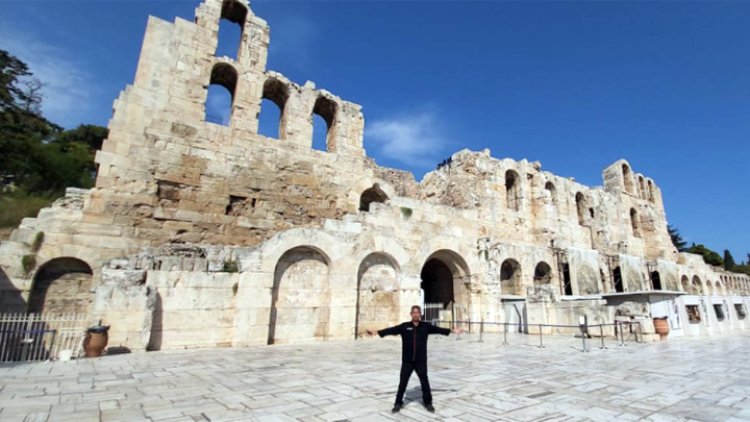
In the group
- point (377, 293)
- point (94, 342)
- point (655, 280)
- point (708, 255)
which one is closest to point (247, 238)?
point (377, 293)

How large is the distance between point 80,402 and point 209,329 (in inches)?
220

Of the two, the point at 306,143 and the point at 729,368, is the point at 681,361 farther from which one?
the point at 306,143

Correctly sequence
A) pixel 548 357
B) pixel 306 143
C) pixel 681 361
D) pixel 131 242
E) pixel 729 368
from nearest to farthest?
1. pixel 729 368
2. pixel 681 361
3. pixel 548 357
4. pixel 131 242
5. pixel 306 143

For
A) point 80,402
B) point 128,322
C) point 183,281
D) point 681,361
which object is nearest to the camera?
point 80,402

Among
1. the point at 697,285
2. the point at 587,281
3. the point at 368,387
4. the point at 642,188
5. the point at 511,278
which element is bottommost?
the point at 368,387

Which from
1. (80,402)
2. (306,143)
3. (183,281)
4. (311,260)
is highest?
(306,143)

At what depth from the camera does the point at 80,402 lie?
184 inches

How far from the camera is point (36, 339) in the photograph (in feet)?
29.5

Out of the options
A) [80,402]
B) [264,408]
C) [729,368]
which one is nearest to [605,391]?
[729,368]

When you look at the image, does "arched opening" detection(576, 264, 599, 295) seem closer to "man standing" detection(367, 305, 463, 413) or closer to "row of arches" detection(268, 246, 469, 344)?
"row of arches" detection(268, 246, 469, 344)

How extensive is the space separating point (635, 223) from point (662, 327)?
75.2 feet

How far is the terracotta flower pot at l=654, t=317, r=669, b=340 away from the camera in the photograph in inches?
476

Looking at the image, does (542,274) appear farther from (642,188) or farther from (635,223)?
(642,188)

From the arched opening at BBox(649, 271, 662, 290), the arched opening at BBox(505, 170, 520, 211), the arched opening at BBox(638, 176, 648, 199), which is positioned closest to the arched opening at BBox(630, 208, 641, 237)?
the arched opening at BBox(638, 176, 648, 199)
